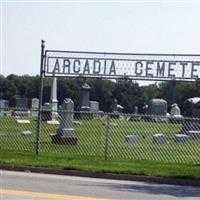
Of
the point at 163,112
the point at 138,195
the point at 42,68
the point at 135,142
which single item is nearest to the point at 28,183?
the point at 138,195

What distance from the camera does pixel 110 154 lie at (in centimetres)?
1859

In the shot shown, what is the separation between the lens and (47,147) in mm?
20078

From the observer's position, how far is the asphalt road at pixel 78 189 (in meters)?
9.99

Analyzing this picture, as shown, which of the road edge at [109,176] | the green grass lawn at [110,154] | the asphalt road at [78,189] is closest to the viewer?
the asphalt road at [78,189]

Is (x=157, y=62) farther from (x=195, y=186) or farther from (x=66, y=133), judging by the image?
(x=195, y=186)

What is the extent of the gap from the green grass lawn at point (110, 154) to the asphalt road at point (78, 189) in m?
1.33

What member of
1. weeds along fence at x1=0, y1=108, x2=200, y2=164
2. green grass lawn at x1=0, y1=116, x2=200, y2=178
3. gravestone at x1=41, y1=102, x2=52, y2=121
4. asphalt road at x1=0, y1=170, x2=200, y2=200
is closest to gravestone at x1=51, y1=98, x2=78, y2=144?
weeds along fence at x1=0, y1=108, x2=200, y2=164

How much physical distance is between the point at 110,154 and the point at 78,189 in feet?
24.5

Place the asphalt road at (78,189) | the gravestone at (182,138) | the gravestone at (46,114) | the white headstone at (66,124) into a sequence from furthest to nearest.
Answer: the gravestone at (182,138), the white headstone at (66,124), the gravestone at (46,114), the asphalt road at (78,189)

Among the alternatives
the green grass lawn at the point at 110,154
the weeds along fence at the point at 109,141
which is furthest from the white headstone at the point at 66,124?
the green grass lawn at the point at 110,154

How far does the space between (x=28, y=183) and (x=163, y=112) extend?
3759 centimetres

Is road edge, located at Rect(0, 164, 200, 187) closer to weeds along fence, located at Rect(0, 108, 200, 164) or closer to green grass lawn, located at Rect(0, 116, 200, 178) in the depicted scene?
green grass lawn, located at Rect(0, 116, 200, 178)

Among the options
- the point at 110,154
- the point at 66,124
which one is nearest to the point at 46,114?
the point at 66,124

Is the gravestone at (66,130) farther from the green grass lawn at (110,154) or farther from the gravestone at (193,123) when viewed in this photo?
the gravestone at (193,123)
